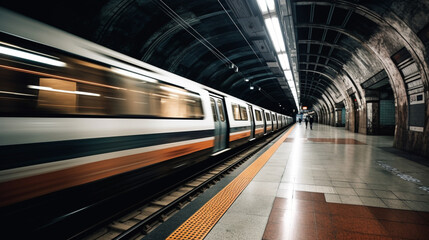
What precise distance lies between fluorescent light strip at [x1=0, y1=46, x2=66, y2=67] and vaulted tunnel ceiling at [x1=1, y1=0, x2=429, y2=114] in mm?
4857

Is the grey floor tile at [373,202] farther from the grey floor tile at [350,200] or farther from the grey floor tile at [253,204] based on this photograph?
the grey floor tile at [253,204]

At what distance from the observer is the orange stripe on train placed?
6.24 feet

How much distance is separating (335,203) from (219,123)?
4243 mm

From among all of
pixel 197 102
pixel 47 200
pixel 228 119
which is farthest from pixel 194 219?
pixel 228 119

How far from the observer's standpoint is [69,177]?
2348 millimetres

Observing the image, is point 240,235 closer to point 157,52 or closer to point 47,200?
point 47,200

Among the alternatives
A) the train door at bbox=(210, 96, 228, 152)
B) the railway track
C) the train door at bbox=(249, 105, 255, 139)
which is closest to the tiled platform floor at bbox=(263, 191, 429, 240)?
the railway track

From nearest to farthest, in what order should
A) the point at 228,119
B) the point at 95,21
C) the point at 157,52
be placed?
the point at 95,21
the point at 228,119
the point at 157,52

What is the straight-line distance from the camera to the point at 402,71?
862 centimetres

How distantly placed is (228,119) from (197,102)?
2.36 m

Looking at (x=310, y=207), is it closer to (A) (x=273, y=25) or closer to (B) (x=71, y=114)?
(B) (x=71, y=114)

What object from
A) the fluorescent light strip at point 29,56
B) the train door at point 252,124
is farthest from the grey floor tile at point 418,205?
the train door at point 252,124

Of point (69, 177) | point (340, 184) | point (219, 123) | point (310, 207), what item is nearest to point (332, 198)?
point (310, 207)

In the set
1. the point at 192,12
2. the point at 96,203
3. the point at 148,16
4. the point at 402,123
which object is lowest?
the point at 96,203
